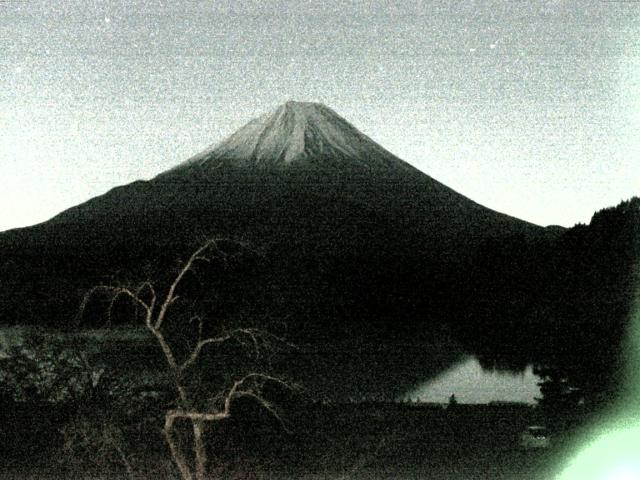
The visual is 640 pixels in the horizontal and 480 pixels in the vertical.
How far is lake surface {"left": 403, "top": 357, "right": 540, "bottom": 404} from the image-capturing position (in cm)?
3947

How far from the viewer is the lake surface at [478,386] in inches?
1554

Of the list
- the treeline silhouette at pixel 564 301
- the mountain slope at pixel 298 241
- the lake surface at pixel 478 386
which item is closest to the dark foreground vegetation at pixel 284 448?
the treeline silhouette at pixel 564 301

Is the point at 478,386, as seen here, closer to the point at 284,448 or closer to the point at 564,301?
the point at 564,301

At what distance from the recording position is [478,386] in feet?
145

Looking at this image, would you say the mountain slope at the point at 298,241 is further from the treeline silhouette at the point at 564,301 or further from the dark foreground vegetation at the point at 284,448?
the dark foreground vegetation at the point at 284,448

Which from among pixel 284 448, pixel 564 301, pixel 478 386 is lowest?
pixel 478 386

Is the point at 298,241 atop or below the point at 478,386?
atop

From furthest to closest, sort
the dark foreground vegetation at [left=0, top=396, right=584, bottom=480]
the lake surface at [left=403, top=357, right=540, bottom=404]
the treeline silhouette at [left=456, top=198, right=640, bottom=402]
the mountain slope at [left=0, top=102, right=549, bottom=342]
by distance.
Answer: the mountain slope at [left=0, top=102, right=549, bottom=342] < the lake surface at [left=403, top=357, right=540, bottom=404] < the treeline silhouette at [left=456, top=198, right=640, bottom=402] < the dark foreground vegetation at [left=0, top=396, right=584, bottom=480]

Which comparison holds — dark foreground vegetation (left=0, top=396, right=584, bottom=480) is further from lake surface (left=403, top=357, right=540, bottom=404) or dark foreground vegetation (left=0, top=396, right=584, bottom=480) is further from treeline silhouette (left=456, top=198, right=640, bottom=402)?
lake surface (left=403, top=357, right=540, bottom=404)

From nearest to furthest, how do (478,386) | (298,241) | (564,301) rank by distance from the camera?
(478,386), (564,301), (298,241)

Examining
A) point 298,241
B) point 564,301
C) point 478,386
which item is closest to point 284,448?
point 478,386

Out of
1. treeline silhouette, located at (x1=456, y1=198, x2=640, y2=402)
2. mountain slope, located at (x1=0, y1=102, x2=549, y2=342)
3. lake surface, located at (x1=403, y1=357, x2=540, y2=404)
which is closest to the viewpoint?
treeline silhouette, located at (x1=456, y1=198, x2=640, y2=402)

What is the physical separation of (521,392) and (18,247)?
125735 mm

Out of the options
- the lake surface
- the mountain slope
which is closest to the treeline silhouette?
the lake surface
